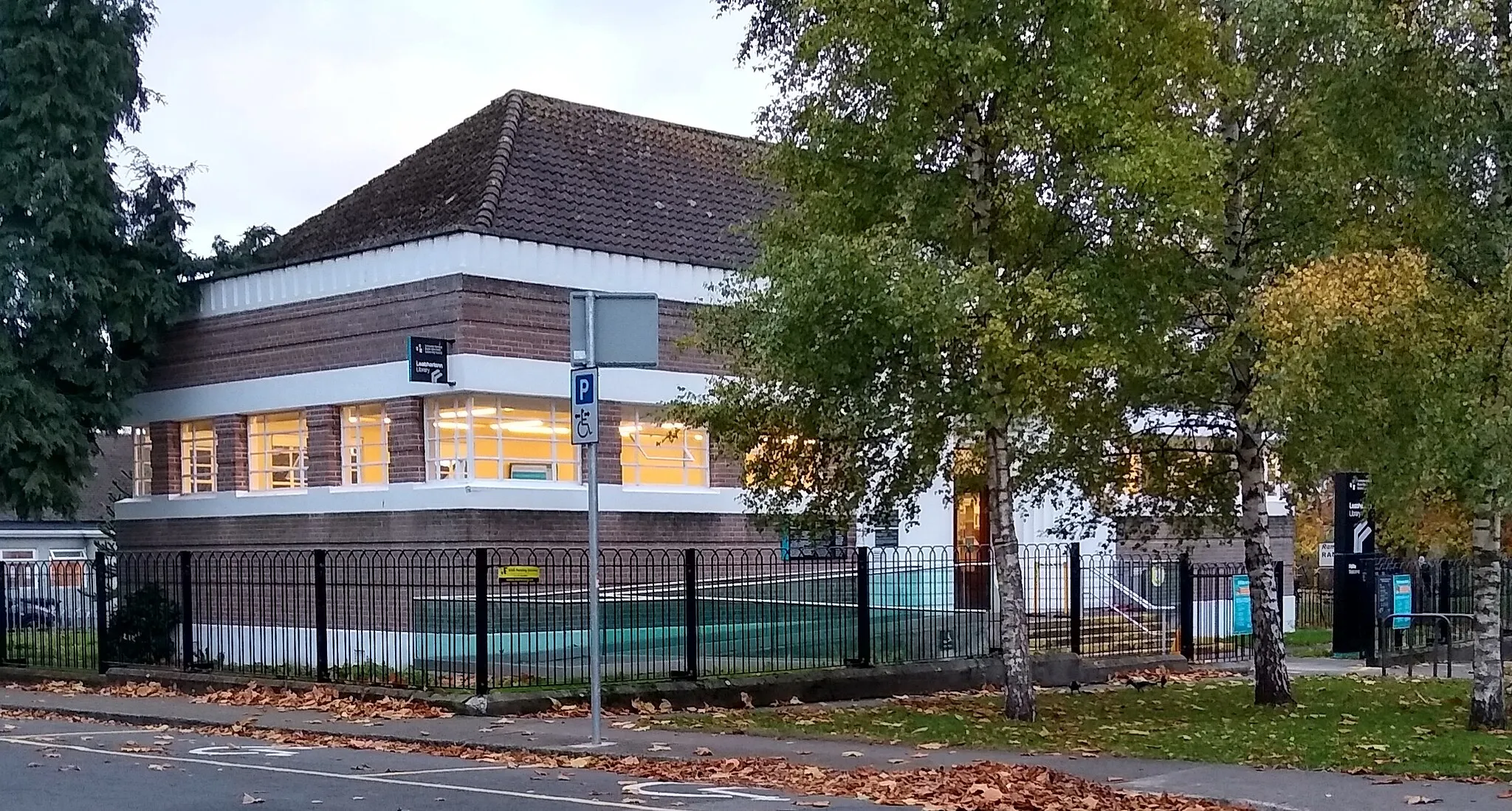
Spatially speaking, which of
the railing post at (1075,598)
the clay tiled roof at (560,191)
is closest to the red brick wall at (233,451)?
the clay tiled roof at (560,191)

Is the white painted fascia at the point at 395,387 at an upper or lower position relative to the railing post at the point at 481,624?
upper

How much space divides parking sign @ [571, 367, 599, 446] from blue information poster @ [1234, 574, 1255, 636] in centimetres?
1325

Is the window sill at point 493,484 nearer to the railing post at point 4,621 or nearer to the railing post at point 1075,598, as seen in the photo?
the railing post at point 4,621

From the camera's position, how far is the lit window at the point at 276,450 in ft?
88.4

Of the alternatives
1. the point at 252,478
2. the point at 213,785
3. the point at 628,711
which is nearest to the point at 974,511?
the point at 252,478

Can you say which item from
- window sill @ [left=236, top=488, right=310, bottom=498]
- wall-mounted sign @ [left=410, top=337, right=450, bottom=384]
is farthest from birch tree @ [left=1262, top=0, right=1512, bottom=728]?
window sill @ [left=236, top=488, right=310, bottom=498]

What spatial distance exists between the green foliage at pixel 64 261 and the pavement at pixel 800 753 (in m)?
10.5

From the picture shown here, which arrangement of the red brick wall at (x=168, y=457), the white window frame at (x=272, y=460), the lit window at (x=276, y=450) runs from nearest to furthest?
the white window frame at (x=272, y=460), the lit window at (x=276, y=450), the red brick wall at (x=168, y=457)

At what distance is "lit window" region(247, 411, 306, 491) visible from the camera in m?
27.0

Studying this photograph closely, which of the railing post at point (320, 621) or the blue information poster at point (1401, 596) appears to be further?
the blue information poster at point (1401, 596)

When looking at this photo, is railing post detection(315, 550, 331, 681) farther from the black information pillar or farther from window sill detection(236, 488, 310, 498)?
the black information pillar

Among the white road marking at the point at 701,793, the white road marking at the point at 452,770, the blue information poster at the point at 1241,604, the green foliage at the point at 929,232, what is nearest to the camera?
the white road marking at the point at 701,793

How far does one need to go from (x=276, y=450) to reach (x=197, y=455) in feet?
7.91

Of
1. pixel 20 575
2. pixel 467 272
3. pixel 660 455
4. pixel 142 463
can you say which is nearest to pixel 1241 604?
pixel 660 455
